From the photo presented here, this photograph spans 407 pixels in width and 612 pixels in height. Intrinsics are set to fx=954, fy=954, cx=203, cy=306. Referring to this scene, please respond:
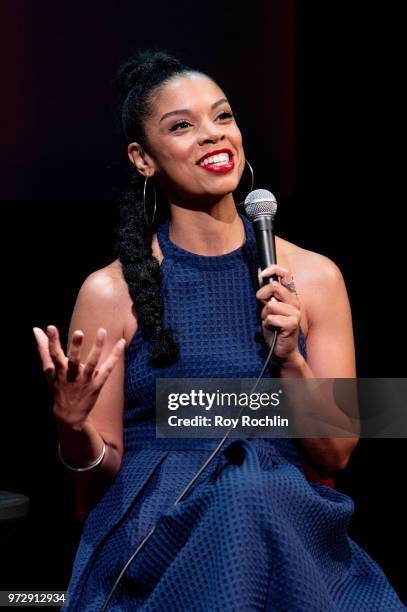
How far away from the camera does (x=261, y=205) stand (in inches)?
60.0

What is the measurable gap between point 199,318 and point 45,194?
613mm

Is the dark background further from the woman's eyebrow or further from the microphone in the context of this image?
the microphone

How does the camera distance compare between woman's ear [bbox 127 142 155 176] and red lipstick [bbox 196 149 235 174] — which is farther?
woman's ear [bbox 127 142 155 176]

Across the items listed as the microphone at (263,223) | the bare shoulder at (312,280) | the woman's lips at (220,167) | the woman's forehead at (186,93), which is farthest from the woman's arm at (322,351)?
the woman's forehead at (186,93)

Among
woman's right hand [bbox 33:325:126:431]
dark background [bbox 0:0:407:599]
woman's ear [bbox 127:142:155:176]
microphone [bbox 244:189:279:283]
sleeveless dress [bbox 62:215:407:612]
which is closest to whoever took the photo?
sleeveless dress [bbox 62:215:407:612]

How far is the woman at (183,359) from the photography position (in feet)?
4.53

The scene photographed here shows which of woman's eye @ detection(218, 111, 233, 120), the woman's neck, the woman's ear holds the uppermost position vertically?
woman's eye @ detection(218, 111, 233, 120)

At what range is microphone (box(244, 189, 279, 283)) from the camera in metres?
1.49

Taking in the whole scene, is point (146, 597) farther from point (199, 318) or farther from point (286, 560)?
point (199, 318)

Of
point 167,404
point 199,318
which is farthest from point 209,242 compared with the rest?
point 167,404

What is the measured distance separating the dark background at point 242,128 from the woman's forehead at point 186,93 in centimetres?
34

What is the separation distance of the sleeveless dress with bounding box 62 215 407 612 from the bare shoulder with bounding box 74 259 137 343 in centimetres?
3

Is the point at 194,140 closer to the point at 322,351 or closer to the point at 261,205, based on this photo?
the point at 261,205

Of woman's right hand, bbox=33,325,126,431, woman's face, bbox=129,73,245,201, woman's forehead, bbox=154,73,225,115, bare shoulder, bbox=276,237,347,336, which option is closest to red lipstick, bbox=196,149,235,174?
woman's face, bbox=129,73,245,201
